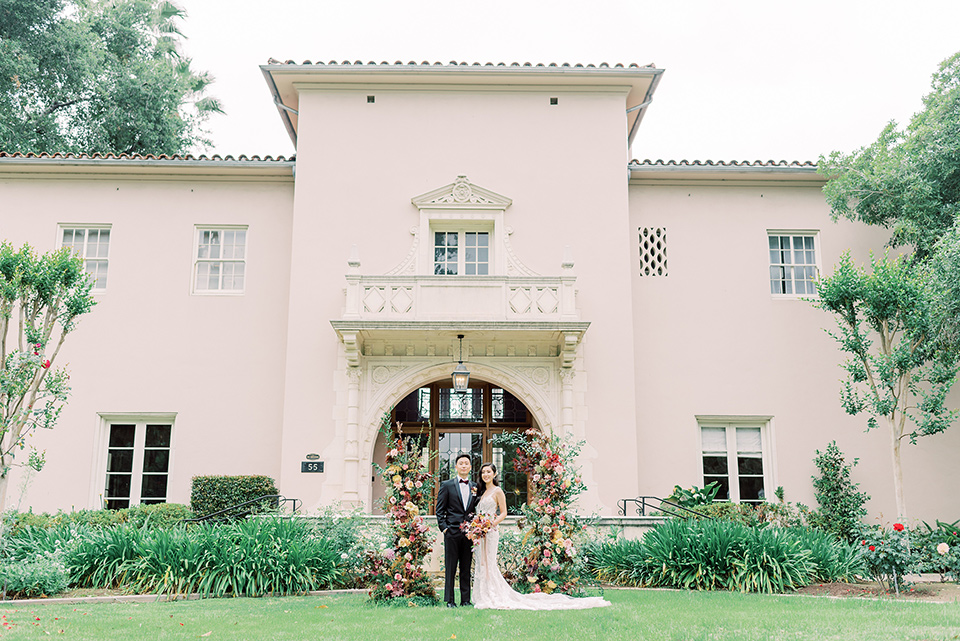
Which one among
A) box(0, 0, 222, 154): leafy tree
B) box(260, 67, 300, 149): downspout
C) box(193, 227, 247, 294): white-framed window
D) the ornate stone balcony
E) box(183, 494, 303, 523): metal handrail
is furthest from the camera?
box(0, 0, 222, 154): leafy tree

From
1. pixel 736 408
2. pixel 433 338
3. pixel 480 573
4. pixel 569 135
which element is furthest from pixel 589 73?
pixel 480 573

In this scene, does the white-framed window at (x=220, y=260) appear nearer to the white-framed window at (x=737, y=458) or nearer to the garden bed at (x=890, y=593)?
the white-framed window at (x=737, y=458)

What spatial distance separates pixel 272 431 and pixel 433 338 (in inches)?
140

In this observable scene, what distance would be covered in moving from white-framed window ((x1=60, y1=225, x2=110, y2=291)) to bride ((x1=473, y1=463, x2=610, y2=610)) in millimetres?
9904

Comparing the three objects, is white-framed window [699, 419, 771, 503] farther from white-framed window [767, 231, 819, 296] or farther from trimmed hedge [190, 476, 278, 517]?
trimmed hedge [190, 476, 278, 517]

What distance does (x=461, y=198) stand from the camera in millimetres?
14805

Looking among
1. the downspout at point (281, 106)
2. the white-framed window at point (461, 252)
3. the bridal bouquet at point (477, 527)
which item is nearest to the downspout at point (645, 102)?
the white-framed window at point (461, 252)

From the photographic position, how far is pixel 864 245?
1560 cm

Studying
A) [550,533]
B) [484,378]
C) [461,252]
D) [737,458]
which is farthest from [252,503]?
[737,458]

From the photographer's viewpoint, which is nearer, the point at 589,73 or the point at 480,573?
the point at 480,573

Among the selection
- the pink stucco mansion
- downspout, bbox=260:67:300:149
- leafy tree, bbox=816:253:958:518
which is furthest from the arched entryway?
leafy tree, bbox=816:253:958:518

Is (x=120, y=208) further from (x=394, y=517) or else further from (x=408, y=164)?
(x=394, y=517)

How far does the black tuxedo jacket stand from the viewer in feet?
29.3

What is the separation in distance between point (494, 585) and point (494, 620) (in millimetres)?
1301
